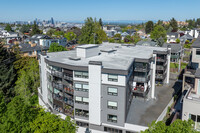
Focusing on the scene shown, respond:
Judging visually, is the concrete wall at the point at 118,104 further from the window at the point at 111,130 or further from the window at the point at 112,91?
the window at the point at 111,130

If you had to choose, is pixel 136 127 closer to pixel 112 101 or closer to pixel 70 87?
pixel 112 101

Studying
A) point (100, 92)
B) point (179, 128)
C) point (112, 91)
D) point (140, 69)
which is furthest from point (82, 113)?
point (179, 128)

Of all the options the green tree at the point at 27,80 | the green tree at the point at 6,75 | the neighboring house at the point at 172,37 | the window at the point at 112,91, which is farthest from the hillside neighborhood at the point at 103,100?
the neighboring house at the point at 172,37

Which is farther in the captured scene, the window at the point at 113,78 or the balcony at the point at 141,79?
the balcony at the point at 141,79

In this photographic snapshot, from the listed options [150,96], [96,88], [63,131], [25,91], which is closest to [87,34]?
[25,91]

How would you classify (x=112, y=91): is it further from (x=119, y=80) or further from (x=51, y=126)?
(x=51, y=126)
